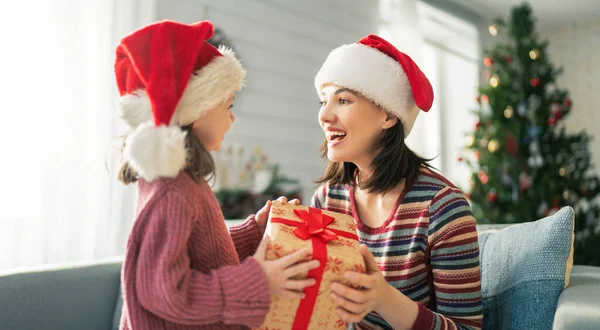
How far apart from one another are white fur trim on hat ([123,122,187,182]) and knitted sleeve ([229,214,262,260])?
1.23 feet

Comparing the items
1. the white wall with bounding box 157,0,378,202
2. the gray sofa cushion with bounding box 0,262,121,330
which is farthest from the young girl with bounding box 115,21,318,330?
the white wall with bounding box 157,0,378,202

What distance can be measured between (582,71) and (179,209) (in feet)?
23.9

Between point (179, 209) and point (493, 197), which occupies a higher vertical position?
point (179, 209)

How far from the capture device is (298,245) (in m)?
0.98

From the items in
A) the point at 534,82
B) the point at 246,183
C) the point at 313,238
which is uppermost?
the point at 534,82

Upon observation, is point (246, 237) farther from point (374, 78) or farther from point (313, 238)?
point (374, 78)

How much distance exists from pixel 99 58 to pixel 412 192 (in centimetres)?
198

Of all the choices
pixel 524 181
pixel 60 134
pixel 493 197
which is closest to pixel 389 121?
pixel 60 134

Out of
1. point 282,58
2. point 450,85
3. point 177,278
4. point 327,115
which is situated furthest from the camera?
point 450,85

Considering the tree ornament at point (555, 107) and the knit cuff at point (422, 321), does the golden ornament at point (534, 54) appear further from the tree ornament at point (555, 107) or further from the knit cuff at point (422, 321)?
the knit cuff at point (422, 321)

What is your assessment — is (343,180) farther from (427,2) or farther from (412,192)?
(427,2)

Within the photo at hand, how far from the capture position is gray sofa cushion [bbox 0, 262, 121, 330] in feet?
4.75

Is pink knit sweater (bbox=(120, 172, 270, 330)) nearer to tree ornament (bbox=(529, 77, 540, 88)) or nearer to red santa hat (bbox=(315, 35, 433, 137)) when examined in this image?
red santa hat (bbox=(315, 35, 433, 137))

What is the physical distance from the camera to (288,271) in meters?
0.93
